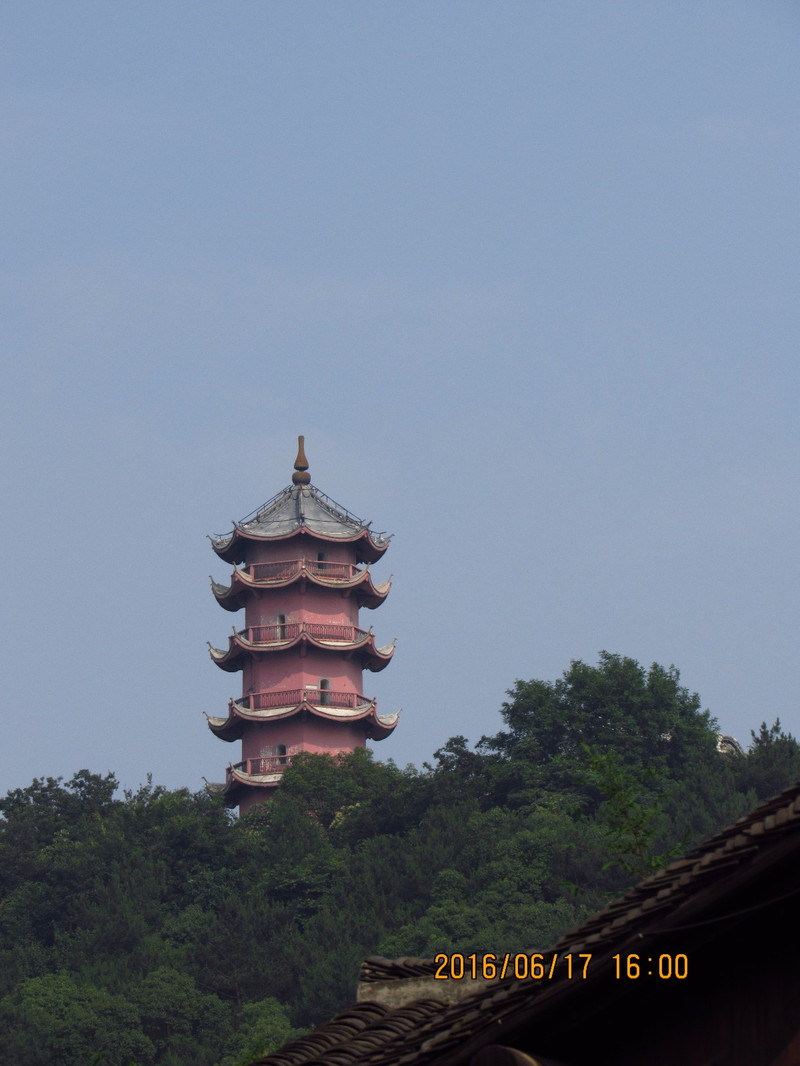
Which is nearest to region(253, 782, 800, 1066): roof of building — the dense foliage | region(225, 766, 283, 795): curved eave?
the dense foliage

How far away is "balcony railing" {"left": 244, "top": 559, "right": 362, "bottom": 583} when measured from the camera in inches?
2606

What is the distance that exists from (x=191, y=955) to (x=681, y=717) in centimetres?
2027

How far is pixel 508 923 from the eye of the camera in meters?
53.1

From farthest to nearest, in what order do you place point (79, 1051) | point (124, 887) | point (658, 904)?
point (124, 887) < point (79, 1051) < point (658, 904)

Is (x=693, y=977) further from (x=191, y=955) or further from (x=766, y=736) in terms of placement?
(x=766, y=736)

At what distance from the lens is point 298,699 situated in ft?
212

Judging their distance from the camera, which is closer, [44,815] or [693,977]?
[693,977]

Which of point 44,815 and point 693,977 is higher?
point 44,815

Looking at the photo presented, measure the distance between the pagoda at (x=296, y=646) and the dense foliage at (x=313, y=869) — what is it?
5.62ft

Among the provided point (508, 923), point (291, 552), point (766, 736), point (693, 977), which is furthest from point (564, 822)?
point (693, 977)

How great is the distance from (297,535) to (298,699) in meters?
6.49
